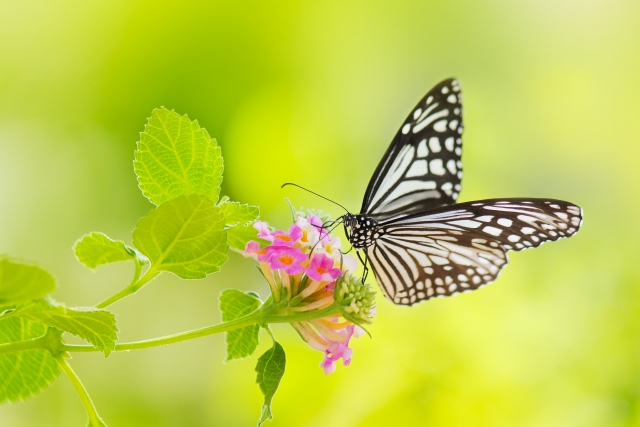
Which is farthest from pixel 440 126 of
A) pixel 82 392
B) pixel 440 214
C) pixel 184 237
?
pixel 82 392

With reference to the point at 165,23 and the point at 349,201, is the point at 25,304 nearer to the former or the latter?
the point at 349,201

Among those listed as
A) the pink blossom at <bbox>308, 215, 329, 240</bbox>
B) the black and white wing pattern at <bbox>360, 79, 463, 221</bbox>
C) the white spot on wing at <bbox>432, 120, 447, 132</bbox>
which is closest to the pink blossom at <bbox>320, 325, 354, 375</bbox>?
the pink blossom at <bbox>308, 215, 329, 240</bbox>

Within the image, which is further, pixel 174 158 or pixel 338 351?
pixel 338 351

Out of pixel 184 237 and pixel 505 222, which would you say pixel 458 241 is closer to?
pixel 505 222

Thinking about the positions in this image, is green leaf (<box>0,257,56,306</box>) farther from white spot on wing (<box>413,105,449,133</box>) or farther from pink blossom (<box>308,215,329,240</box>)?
white spot on wing (<box>413,105,449,133</box>)

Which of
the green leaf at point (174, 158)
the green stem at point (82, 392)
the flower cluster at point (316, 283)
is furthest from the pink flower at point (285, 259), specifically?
the green stem at point (82, 392)

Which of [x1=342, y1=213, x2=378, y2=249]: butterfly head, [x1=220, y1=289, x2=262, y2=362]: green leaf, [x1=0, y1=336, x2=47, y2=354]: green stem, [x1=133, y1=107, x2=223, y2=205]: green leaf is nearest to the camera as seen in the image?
[x1=0, y1=336, x2=47, y2=354]: green stem

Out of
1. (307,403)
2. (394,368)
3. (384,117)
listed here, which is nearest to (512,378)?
(394,368)
